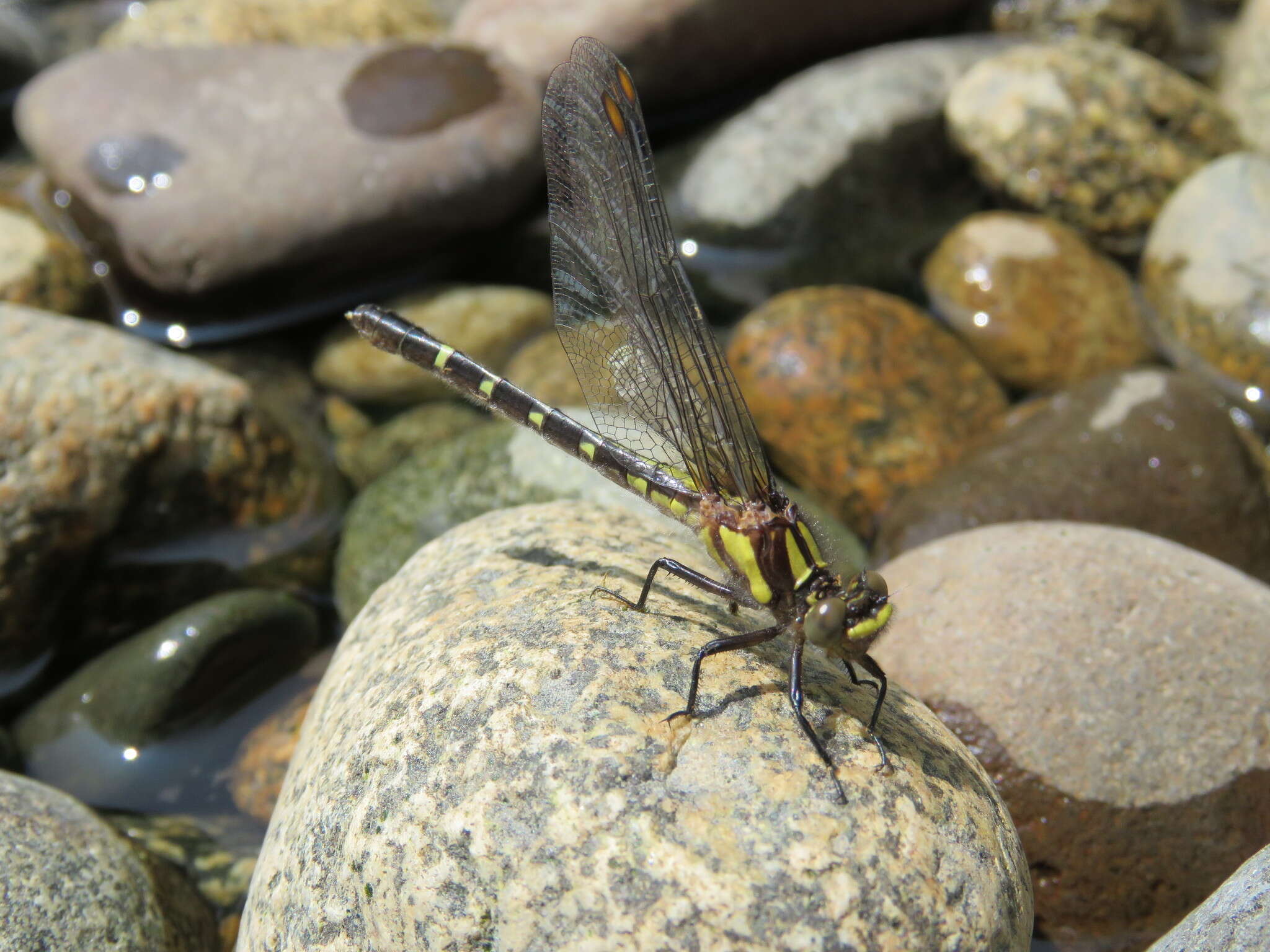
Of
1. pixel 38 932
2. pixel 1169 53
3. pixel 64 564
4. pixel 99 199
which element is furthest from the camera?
pixel 1169 53

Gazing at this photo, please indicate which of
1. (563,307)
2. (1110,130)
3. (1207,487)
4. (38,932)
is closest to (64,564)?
(38,932)

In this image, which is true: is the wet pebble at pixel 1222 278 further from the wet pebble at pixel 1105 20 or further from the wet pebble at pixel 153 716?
the wet pebble at pixel 153 716

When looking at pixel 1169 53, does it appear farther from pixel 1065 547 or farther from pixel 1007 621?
pixel 1007 621

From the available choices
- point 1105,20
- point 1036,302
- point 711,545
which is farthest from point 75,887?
point 1105,20

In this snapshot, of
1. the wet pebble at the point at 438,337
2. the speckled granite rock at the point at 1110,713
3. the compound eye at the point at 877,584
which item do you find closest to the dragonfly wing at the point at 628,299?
the compound eye at the point at 877,584

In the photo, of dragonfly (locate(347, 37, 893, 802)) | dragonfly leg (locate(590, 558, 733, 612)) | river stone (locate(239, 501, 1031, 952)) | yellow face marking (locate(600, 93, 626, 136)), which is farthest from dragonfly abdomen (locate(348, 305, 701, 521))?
yellow face marking (locate(600, 93, 626, 136))

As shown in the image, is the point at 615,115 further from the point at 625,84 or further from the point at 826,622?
the point at 826,622

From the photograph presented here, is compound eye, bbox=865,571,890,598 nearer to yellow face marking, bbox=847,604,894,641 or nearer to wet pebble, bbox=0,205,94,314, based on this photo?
yellow face marking, bbox=847,604,894,641
